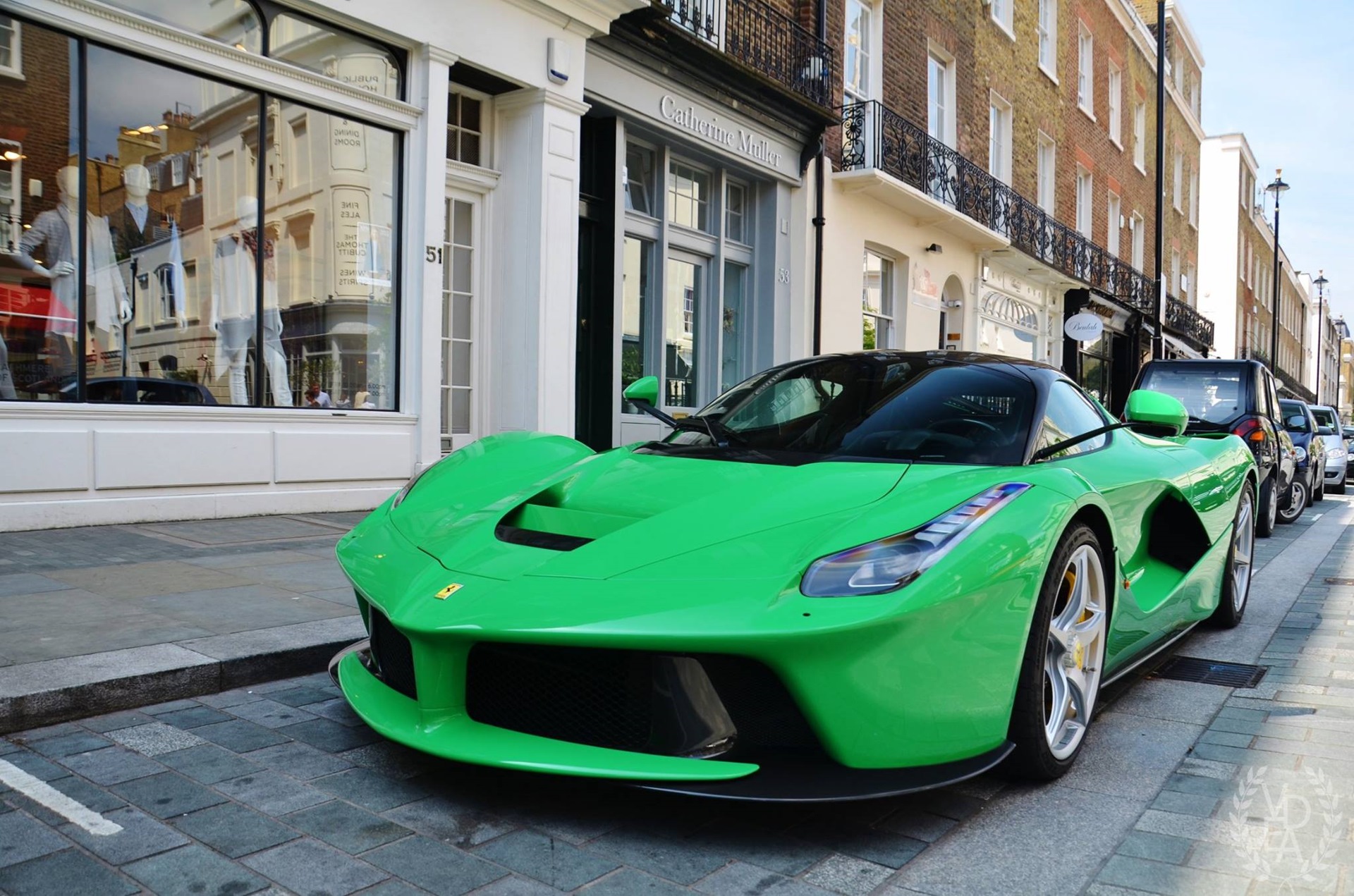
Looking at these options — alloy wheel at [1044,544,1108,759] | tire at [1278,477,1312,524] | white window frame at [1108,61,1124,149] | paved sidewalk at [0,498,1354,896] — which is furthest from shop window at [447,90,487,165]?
white window frame at [1108,61,1124,149]

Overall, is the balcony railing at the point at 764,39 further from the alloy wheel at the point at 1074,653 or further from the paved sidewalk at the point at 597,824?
the paved sidewalk at the point at 597,824

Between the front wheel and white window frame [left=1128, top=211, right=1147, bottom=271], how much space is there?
18089 mm

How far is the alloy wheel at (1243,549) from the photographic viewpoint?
208 inches

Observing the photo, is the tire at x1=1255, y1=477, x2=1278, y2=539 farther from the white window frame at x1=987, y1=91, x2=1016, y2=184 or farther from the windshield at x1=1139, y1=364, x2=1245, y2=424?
the white window frame at x1=987, y1=91, x2=1016, y2=184

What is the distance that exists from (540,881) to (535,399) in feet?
23.9

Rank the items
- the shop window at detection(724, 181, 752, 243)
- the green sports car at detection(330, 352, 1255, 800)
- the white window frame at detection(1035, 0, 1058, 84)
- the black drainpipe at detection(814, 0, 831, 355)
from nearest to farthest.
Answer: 1. the green sports car at detection(330, 352, 1255, 800)
2. the shop window at detection(724, 181, 752, 243)
3. the black drainpipe at detection(814, 0, 831, 355)
4. the white window frame at detection(1035, 0, 1058, 84)

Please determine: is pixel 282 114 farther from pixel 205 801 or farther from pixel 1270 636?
pixel 1270 636

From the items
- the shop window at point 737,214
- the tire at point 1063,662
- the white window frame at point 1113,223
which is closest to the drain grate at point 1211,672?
the tire at point 1063,662

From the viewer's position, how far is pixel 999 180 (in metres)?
19.4

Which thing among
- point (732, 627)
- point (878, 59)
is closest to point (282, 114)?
point (732, 627)

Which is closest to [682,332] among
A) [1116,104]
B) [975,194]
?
[975,194]

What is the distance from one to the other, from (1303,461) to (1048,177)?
37.5ft

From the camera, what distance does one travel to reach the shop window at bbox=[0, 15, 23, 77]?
6.45 m

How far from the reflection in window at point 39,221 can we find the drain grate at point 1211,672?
6.43 metres
